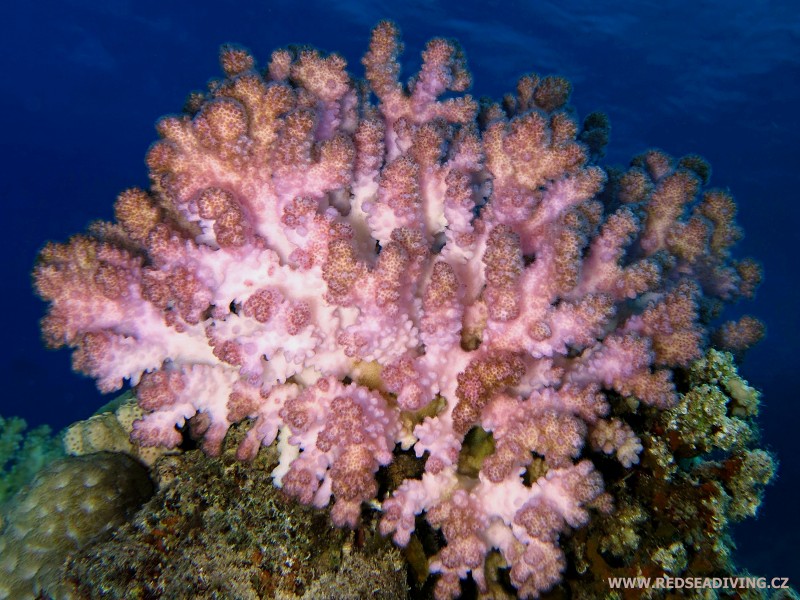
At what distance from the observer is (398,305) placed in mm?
2717

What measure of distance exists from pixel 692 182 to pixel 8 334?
6796cm

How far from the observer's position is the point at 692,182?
3.06 metres

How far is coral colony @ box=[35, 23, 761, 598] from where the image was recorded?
8.49 ft

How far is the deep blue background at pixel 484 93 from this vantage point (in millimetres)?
33719

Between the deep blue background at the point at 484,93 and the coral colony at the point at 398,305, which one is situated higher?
the deep blue background at the point at 484,93

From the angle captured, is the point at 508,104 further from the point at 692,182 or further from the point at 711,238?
the point at 711,238

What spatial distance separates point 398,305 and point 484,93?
48.1 metres

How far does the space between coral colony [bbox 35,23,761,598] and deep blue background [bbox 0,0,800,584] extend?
21.2m

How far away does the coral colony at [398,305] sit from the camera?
2.59m

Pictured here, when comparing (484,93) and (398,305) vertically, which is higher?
(484,93)

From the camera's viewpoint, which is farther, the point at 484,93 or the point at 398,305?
the point at 484,93

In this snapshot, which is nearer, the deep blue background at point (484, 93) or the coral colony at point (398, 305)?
the coral colony at point (398, 305)

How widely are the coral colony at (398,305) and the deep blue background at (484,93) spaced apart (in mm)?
21236

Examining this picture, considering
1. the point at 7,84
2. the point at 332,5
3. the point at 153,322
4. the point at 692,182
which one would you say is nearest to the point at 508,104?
the point at 692,182
